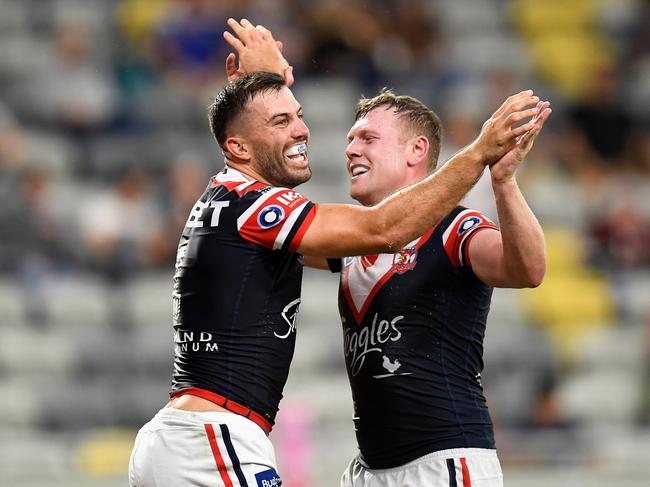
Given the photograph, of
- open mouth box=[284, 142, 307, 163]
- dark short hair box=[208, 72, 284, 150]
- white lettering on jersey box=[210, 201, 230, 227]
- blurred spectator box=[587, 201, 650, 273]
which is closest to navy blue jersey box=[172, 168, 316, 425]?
white lettering on jersey box=[210, 201, 230, 227]

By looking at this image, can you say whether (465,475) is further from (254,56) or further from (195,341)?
(254,56)

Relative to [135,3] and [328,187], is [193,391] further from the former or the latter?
[135,3]

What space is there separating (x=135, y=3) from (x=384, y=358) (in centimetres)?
1096

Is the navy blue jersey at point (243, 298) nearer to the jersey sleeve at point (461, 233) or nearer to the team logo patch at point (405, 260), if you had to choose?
the team logo patch at point (405, 260)

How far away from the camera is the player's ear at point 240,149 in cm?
557

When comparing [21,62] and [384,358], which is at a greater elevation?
[21,62]

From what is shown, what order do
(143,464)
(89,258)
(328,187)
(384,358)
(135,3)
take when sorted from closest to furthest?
(143,464) < (384,358) < (89,258) < (328,187) < (135,3)

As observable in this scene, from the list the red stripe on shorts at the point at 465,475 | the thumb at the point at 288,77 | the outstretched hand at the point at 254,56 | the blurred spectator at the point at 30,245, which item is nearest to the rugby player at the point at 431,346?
the red stripe on shorts at the point at 465,475

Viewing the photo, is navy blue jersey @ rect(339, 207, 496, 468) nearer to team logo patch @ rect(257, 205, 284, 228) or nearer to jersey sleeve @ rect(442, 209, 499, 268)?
jersey sleeve @ rect(442, 209, 499, 268)

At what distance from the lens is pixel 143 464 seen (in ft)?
17.3

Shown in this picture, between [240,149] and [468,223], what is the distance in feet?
3.35

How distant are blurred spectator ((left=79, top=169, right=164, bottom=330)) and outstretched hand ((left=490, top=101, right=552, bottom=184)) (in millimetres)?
7494

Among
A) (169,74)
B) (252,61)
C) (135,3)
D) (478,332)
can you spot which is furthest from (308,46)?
(478,332)

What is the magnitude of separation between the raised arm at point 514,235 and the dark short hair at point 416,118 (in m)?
0.76
